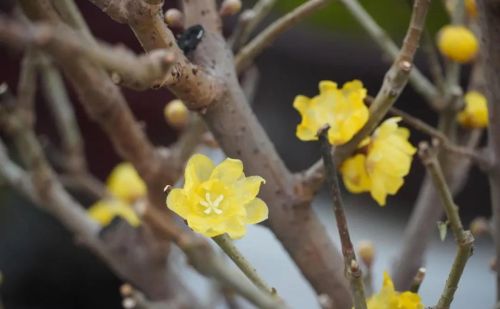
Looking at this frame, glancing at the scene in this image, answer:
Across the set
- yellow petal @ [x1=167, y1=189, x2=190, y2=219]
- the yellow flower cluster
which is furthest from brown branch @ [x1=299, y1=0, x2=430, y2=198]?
the yellow flower cluster

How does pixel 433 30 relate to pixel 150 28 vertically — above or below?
above

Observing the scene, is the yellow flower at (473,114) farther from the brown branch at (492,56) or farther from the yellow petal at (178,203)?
the yellow petal at (178,203)

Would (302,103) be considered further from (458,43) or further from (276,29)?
(458,43)

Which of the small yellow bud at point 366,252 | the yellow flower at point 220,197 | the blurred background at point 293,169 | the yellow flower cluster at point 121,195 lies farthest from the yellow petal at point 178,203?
the blurred background at point 293,169

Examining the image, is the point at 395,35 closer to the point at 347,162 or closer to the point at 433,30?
the point at 433,30

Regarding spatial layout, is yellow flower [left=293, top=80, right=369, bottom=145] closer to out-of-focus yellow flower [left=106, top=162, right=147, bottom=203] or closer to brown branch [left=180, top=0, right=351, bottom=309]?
brown branch [left=180, top=0, right=351, bottom=309]

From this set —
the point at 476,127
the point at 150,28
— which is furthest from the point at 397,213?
the point at 150,28
